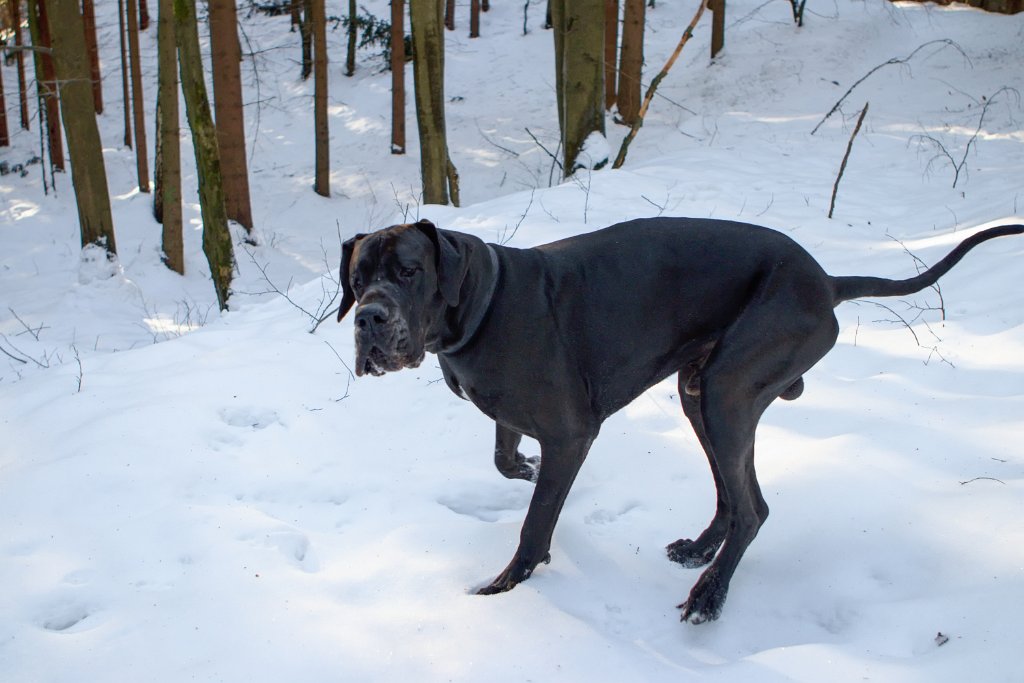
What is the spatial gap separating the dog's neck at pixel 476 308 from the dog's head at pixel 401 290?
0.07 metres

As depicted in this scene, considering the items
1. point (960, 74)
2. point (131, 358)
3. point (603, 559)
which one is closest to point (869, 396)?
point (603, 559)

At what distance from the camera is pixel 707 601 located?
3.22 meters

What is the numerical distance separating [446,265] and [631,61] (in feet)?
48.4

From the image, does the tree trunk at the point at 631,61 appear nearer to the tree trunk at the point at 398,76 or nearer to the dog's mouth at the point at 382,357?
the tree trunk at the point at 398,76

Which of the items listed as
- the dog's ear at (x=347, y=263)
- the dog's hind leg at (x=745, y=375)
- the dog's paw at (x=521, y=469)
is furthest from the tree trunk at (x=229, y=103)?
the dog's hind leg at (x=745, y=375)

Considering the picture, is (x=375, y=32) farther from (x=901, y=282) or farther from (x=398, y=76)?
(x=901, y=282)

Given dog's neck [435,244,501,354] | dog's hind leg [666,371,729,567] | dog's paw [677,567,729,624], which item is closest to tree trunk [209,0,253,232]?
dog's neck [435,244,501,354]

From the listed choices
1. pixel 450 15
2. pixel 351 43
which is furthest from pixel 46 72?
pixel 450 15

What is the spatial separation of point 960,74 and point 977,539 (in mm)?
16873

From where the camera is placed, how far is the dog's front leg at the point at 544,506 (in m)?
3.25

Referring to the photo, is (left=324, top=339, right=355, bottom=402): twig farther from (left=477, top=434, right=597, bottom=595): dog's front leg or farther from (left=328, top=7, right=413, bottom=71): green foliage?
(left=328, top=7, right=413, bottom=71): green foliage

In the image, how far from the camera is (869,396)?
470 cm

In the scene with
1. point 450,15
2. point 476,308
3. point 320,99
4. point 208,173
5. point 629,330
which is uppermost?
point 476,308

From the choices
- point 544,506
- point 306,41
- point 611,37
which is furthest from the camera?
point 306,41
